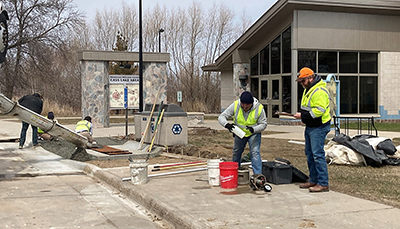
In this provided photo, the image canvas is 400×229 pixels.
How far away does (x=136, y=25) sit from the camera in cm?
5656

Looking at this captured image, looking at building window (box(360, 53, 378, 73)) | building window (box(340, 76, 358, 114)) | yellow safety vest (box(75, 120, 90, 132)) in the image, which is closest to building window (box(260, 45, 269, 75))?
building window (box(340, 76, 358, 114))

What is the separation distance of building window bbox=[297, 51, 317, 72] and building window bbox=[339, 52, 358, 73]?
1.54 metres

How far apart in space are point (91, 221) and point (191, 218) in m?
1.45

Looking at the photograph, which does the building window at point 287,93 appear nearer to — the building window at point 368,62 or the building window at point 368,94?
the building window at point 368,94

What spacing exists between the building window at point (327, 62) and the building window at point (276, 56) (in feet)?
6.71

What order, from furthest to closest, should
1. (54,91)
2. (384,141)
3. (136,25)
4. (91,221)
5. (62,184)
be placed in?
(136,25), (54,91), (384,141), (62,184), (91,221)

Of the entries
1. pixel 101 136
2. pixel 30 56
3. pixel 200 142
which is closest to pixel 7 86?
pixel 30 56

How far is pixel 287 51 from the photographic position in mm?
23688

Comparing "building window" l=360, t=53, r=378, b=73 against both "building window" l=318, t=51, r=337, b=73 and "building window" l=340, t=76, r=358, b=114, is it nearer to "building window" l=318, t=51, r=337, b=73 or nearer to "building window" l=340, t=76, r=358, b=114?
"building window" l=340, t=76, r=358, b=114

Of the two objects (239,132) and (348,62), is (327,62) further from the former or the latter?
(239,132)

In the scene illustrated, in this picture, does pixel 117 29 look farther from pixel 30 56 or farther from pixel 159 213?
pixel 159 213

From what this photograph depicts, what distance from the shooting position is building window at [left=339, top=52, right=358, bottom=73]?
78.7 ft

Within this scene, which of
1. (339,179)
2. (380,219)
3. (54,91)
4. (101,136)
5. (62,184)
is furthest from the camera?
(54,91)

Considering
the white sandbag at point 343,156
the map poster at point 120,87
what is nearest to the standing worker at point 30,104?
the map poster at point 120,87
